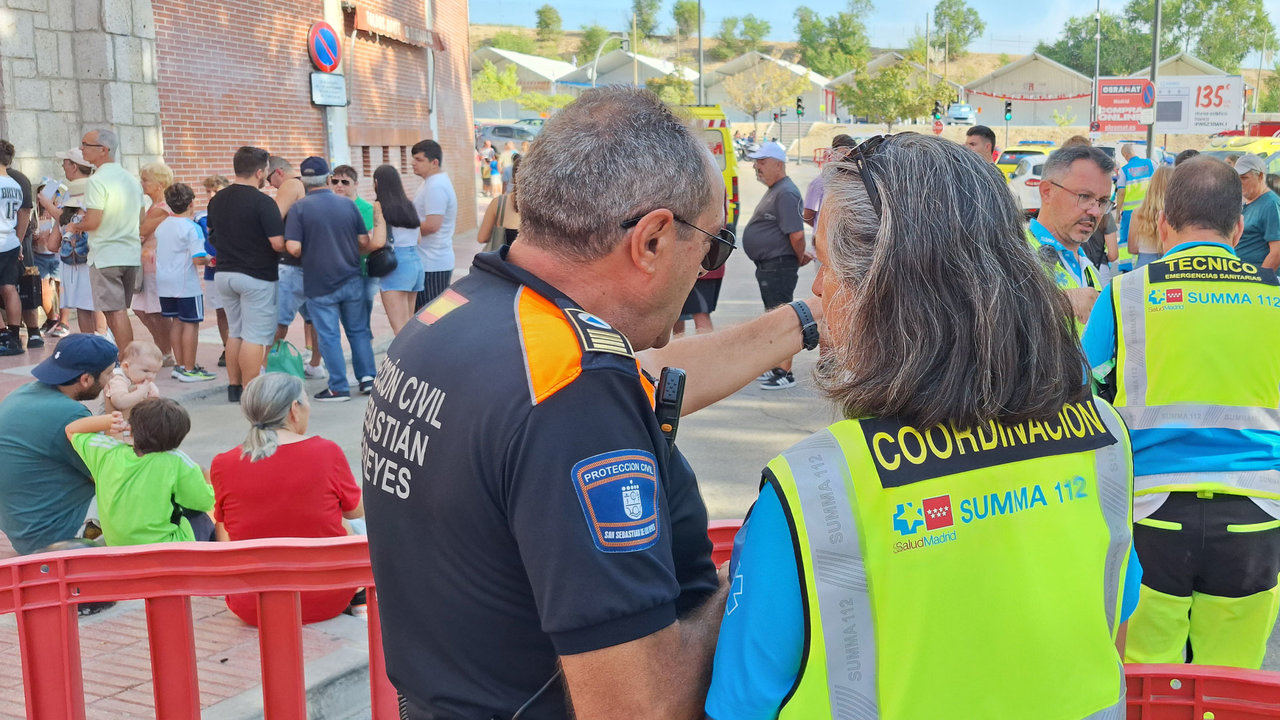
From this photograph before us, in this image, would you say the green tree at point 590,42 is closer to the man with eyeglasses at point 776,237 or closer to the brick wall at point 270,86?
the brick wall at point 270,86

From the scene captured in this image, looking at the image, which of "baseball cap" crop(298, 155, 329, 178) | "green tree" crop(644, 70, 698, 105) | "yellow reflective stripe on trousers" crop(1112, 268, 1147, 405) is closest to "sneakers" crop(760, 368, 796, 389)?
"baseball cap" crop(298, 155, 329, 178)

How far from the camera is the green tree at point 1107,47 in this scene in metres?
106

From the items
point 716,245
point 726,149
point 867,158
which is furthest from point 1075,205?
point 726,149

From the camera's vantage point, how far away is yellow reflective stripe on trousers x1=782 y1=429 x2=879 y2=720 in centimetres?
137

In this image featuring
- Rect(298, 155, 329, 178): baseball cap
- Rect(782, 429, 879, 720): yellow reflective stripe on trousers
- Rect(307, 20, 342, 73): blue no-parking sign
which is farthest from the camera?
Rect(307, 20, 342, 73): blue no-parking sign

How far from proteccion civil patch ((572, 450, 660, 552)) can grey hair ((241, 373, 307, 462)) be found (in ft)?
11.3

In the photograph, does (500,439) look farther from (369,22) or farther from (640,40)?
(640,40)

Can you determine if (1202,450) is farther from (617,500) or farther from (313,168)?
(313,168)

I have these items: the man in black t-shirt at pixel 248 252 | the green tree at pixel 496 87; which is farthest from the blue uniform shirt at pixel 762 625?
the green tree at pixel 496 87

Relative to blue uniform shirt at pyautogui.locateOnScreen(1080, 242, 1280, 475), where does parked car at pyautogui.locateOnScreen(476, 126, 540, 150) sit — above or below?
above

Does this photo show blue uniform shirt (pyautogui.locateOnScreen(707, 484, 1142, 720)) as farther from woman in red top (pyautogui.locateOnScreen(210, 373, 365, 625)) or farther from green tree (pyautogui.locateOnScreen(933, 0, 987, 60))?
green tree (pyautogui.locateOnScreen(933, 0, 987, 60))

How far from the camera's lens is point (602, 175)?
1.68 m

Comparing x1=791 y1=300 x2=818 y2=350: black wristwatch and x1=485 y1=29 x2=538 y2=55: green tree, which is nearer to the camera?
x1=791 y1=300 x2=818 y2=350: black wristwatch

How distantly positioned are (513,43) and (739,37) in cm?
3089
